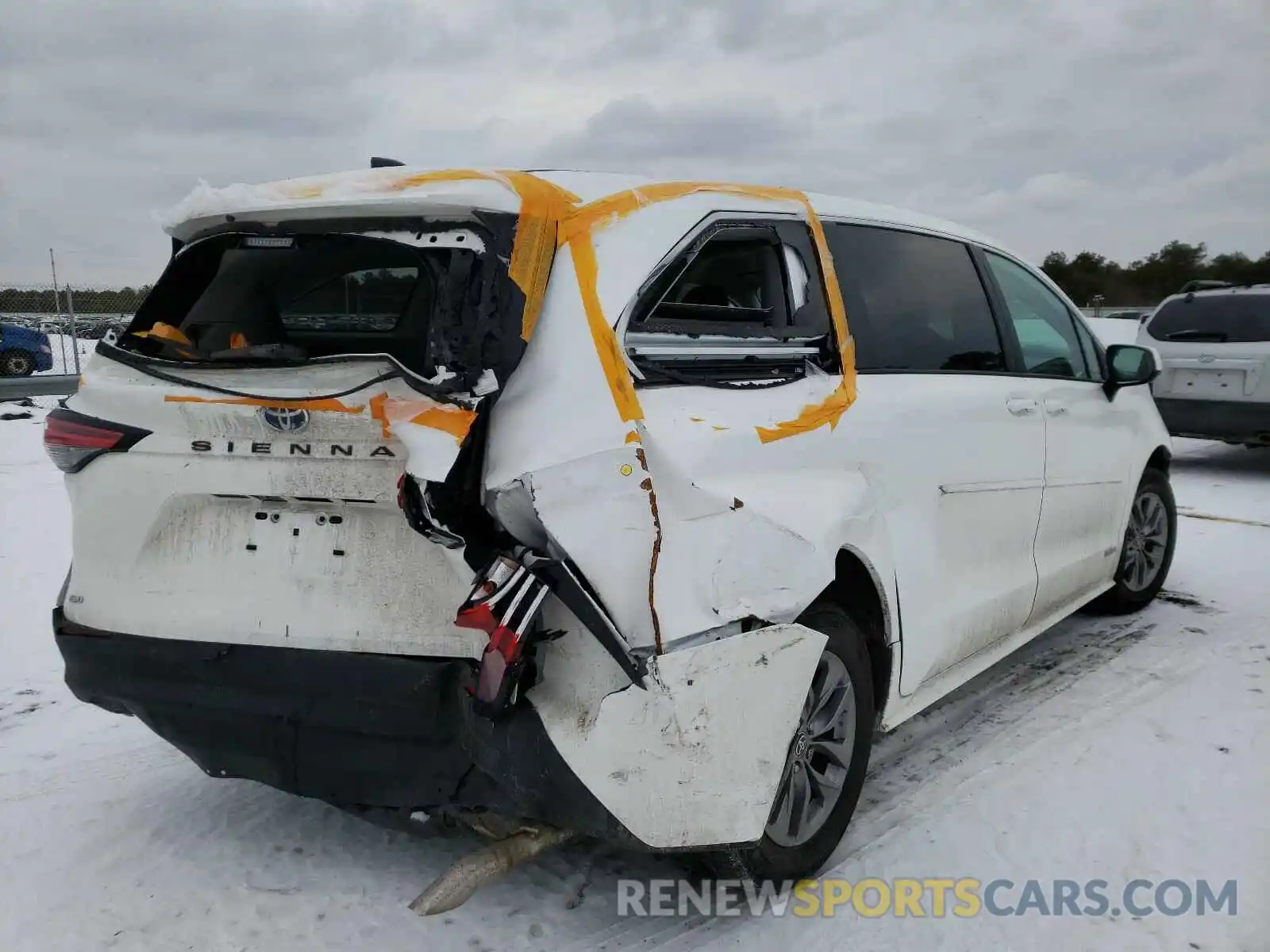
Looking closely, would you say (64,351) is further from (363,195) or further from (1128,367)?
(1128,367)

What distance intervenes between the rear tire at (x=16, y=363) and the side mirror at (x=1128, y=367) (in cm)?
1777

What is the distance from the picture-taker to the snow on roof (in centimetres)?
225

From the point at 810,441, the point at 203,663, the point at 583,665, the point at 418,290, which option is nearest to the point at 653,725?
the point at 583,665

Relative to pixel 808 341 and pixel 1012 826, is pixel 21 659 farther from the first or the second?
pixel 1012 826

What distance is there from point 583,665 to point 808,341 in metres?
1.16

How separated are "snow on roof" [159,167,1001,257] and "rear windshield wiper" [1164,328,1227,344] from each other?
26.9 ft

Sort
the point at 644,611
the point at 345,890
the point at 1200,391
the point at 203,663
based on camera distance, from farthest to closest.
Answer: the point at 1200,391 < the point at 345,890 < the point at 203,663 < the point at 644,611

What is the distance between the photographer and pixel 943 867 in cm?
278

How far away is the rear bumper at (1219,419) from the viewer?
28.1 ft

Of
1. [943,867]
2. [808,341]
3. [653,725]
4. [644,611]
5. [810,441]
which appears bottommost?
[943,867]

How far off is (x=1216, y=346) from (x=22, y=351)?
59.8 feet

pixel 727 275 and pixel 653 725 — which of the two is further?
pixel 727 275

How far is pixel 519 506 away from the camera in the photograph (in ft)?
6.82

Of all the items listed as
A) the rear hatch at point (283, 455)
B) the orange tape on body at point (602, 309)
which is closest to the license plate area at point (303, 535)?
the rear hatch at point (283, 455)
